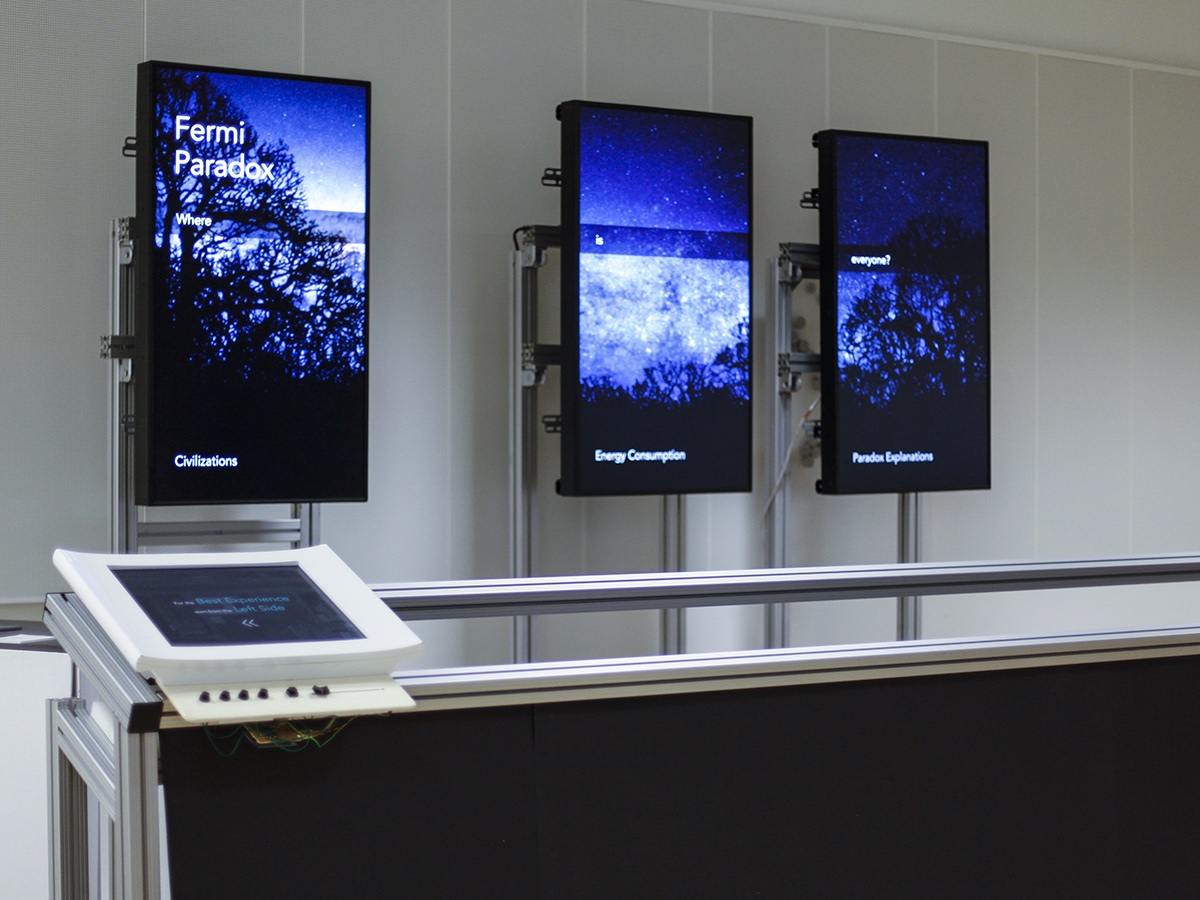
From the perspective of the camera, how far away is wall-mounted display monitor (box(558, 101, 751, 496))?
3.65 metres

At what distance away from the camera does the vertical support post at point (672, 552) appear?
389 centimetres

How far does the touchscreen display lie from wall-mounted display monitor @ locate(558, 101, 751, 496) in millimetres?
2360

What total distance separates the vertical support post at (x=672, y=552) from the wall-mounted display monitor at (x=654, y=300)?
0.63 ft

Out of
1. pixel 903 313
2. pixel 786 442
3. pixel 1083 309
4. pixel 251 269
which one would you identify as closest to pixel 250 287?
pixel 251 269

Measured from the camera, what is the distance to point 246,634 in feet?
3.78

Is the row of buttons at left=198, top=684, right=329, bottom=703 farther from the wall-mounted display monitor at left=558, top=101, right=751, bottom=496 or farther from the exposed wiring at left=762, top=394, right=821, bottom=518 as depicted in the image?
the exposed wiring at left=762, top=394, right=821, bottom=518

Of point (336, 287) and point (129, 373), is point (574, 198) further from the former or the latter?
point (129, 373)

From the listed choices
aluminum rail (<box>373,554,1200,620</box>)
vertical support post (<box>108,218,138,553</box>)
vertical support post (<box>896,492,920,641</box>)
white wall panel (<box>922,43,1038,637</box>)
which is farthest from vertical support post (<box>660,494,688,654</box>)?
aluminum rail (<box>373,554,1200,620</box>)

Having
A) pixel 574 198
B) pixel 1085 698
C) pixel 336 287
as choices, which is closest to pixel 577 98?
pixel 574 198

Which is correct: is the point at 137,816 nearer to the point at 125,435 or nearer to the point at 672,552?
the point at 125,435

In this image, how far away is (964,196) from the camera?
13.5 ft

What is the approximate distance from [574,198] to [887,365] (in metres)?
1.12

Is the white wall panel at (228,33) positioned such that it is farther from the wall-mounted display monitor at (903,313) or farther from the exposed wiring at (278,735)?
the exposed wiring at (278,735)

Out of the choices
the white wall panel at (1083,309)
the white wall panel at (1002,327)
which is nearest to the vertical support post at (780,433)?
the white wall panel at (1002,327)
